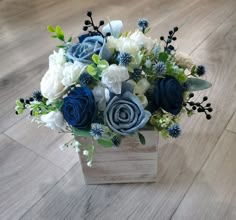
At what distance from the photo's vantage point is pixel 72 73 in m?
0.53

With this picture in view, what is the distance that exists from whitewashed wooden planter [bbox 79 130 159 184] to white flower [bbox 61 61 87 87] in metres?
0.17

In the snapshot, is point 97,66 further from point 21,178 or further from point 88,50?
point 21,178

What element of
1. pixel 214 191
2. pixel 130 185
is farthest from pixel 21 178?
pixel 214 191

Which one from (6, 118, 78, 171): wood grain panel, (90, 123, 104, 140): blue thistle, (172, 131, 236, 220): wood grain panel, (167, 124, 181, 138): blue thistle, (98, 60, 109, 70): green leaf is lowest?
(172, 131, 236, 220): wood grain panel

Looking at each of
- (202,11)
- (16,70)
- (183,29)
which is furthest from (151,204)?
(202,11)

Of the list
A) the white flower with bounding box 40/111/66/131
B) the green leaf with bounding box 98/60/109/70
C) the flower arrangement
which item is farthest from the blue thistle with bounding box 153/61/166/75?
the white flower with bounding box 40/111/66/131

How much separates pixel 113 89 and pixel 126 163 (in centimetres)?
23

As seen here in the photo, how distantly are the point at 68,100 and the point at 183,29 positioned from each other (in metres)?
1.03

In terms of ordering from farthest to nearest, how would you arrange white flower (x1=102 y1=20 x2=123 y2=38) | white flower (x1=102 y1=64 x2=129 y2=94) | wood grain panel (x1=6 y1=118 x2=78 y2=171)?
wood grain panel (x1=6 y1=118 x2=78 y2=171), white flower (x1=102 y1=20 x2=123 y2=38), white flower (x1=102 y1=64 x2=129 y2=94)

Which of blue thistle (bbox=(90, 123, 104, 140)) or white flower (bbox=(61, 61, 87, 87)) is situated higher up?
white flower (bbox=(61, 61, 87, 87))

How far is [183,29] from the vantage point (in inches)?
54.9

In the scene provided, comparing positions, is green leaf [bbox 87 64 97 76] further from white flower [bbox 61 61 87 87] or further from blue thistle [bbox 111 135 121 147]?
blue thistle [bbox 111 135 121 147]

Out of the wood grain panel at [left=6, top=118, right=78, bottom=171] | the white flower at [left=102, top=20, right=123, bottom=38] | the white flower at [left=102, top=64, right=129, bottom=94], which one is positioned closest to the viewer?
the white flower at [left=102, top=64, right=129, bottom=94]

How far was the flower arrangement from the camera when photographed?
523mm
